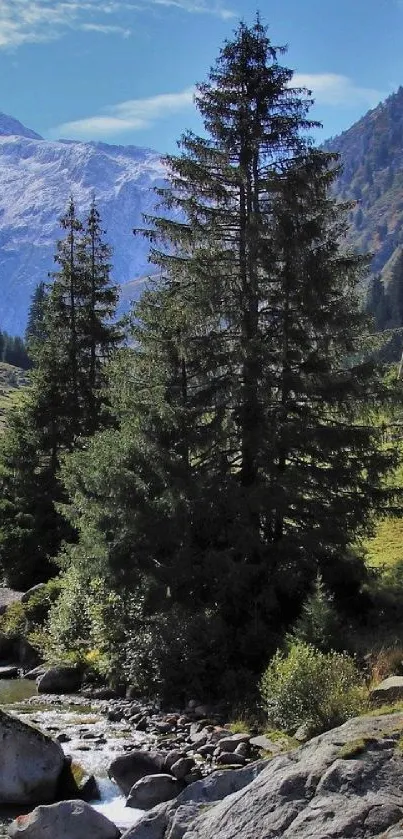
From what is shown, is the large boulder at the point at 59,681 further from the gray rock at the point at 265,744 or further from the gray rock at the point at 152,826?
the gray rock at the point at 152,826

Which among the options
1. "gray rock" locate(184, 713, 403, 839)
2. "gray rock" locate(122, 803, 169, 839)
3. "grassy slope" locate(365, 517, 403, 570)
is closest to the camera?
"gray rock" locate(184, 713, 403, 839)

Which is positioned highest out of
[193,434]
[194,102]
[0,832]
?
[194,102]

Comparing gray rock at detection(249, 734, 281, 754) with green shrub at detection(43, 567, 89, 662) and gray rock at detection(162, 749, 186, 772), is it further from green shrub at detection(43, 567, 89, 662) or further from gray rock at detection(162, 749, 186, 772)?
green shrub at detection(43, 567, 89, 662)

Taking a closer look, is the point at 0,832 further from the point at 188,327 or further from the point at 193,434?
the point at 188,327

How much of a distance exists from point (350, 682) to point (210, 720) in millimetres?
3610

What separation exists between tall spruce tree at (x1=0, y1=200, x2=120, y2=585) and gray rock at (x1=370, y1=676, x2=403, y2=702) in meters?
20.0

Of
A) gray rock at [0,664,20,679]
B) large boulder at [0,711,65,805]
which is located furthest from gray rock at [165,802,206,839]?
gray rock at [0,664,20,679]

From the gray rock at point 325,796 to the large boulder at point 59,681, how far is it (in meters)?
11.6

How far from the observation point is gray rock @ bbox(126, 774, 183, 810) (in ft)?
40.0

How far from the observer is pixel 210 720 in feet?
51.9

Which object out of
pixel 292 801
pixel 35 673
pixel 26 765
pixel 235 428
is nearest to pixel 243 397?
pixel 235 428

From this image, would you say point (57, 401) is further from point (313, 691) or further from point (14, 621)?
point (313, 691)

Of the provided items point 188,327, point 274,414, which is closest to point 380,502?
point 274,414

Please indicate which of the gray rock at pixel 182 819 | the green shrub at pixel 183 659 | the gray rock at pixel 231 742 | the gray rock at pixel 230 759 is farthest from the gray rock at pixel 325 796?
the green shrub at pixel 183 659
